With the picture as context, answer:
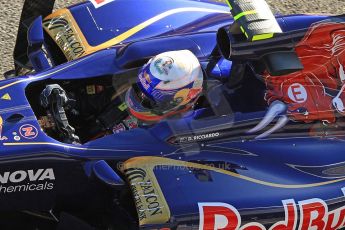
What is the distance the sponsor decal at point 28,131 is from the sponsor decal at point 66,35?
90 cm

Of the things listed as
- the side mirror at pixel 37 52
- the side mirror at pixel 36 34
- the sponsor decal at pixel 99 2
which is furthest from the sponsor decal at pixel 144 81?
the sponsor decal at pixel 99 2

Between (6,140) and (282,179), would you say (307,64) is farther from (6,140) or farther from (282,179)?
(6,140)

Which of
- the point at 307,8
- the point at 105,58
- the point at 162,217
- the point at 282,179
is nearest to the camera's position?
the point at 162,217

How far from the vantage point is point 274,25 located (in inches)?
152

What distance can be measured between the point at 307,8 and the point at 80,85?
3236 mm

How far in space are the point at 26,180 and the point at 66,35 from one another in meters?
1.35

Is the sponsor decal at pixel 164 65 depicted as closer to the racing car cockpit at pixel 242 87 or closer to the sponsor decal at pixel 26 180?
the racing car cockpit at pixel 242 87

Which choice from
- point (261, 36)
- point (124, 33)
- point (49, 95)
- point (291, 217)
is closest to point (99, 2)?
point (124, 33)

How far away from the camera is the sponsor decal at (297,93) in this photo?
13.8ft

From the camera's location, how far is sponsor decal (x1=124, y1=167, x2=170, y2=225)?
3799mm

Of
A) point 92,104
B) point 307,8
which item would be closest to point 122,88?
point 92,104

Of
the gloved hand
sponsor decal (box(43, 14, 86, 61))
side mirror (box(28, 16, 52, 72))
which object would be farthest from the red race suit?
side mirror (box(28, 16, 52, 72))

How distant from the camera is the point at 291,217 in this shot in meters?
4.01

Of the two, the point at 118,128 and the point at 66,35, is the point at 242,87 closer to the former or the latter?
the point at 118,128
